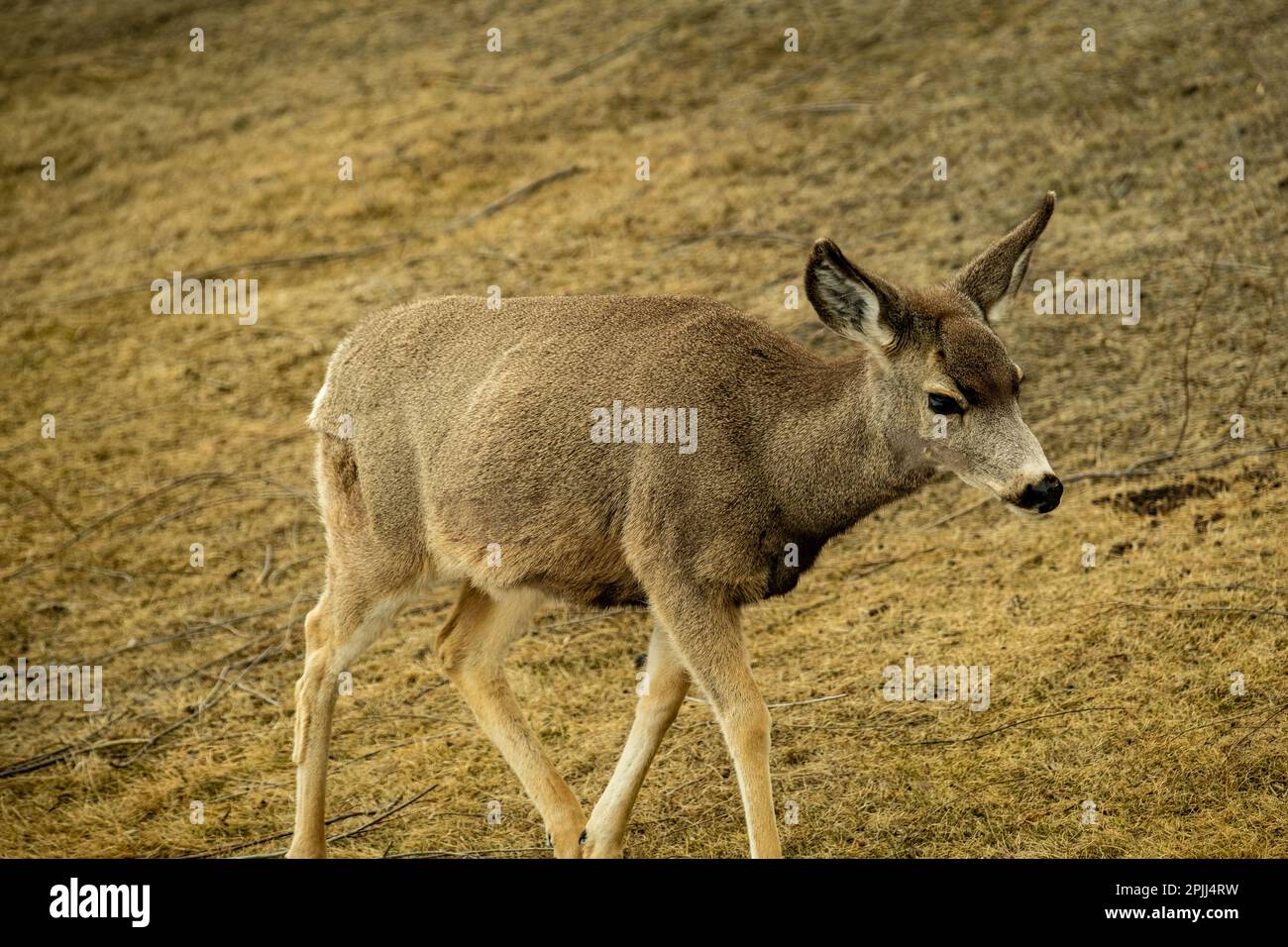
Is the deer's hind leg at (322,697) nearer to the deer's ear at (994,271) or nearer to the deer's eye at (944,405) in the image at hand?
the deer's eye at (944,405)

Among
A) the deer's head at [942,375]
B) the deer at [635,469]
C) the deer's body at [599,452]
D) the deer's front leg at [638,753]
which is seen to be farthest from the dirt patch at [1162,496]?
the deer's front leg at [638,753]

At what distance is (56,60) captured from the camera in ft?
71.6

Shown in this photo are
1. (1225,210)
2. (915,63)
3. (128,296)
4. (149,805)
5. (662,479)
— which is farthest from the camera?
(915,63)

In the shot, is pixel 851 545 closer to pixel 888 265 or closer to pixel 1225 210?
pixel 888 265

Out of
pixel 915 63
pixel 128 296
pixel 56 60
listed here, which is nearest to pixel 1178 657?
pixel 915 63

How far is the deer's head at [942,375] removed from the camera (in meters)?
5.92

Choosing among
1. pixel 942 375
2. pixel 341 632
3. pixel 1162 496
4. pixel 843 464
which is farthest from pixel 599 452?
pixel 1162 496

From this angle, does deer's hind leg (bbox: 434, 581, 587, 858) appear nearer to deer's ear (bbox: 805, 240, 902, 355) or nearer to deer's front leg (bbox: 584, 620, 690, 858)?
deer's front leg (bbox: 584, 620, 690, 858)

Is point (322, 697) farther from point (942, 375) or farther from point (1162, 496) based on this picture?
point (1162, 496)

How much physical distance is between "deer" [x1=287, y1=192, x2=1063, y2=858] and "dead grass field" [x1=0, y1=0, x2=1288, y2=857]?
2.74 feet

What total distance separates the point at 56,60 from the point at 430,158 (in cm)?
836

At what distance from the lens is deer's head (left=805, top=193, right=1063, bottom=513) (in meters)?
5.92

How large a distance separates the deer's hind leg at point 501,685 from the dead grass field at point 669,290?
38 centimetres

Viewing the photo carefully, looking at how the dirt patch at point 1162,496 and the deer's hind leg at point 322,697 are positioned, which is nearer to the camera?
the deer's hind leg at point 322,697
